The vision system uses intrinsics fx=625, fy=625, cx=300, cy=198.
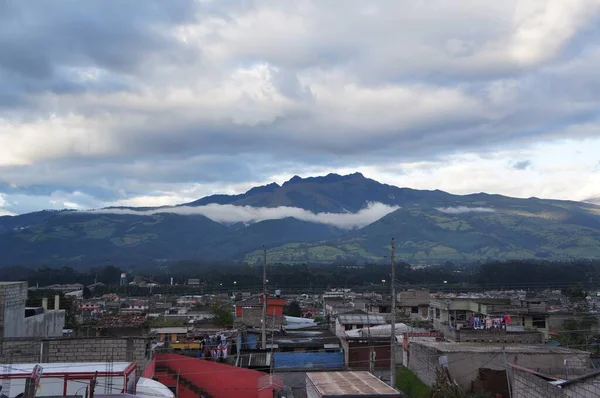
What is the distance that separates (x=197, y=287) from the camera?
4567 inches

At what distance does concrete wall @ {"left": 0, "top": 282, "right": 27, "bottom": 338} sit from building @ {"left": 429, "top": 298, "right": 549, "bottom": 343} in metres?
22.2

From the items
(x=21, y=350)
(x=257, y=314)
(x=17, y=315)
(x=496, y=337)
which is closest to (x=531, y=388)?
(x=21, y=350)

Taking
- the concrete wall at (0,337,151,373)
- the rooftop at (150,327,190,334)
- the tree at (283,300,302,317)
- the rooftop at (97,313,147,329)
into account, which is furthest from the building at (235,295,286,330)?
the concrete wall at (0,337,151,373)

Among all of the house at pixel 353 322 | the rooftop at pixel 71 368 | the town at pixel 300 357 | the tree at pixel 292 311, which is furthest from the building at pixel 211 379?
the tree at pixel 292 311

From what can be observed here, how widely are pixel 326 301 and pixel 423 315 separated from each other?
14.4 metres

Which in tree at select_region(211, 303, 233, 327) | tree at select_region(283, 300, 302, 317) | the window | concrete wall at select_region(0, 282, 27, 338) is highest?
concrete wall at select_region(0, 282, 27, 338)

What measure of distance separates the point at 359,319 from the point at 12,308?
2934 centimetres

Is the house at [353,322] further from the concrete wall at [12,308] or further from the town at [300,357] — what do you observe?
the concrete wall at [12,308]

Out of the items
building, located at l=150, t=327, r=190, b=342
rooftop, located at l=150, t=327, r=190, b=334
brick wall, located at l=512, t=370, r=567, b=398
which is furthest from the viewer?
rooftop, located at l=150, t=327, r=190, b=334

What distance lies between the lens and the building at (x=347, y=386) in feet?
51.1

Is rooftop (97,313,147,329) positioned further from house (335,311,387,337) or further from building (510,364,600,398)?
building (510,364,600,398)

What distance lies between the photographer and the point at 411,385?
94.6 feet

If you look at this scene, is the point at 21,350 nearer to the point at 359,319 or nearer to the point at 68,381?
the point at 68,381

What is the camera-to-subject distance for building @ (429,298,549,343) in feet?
113
